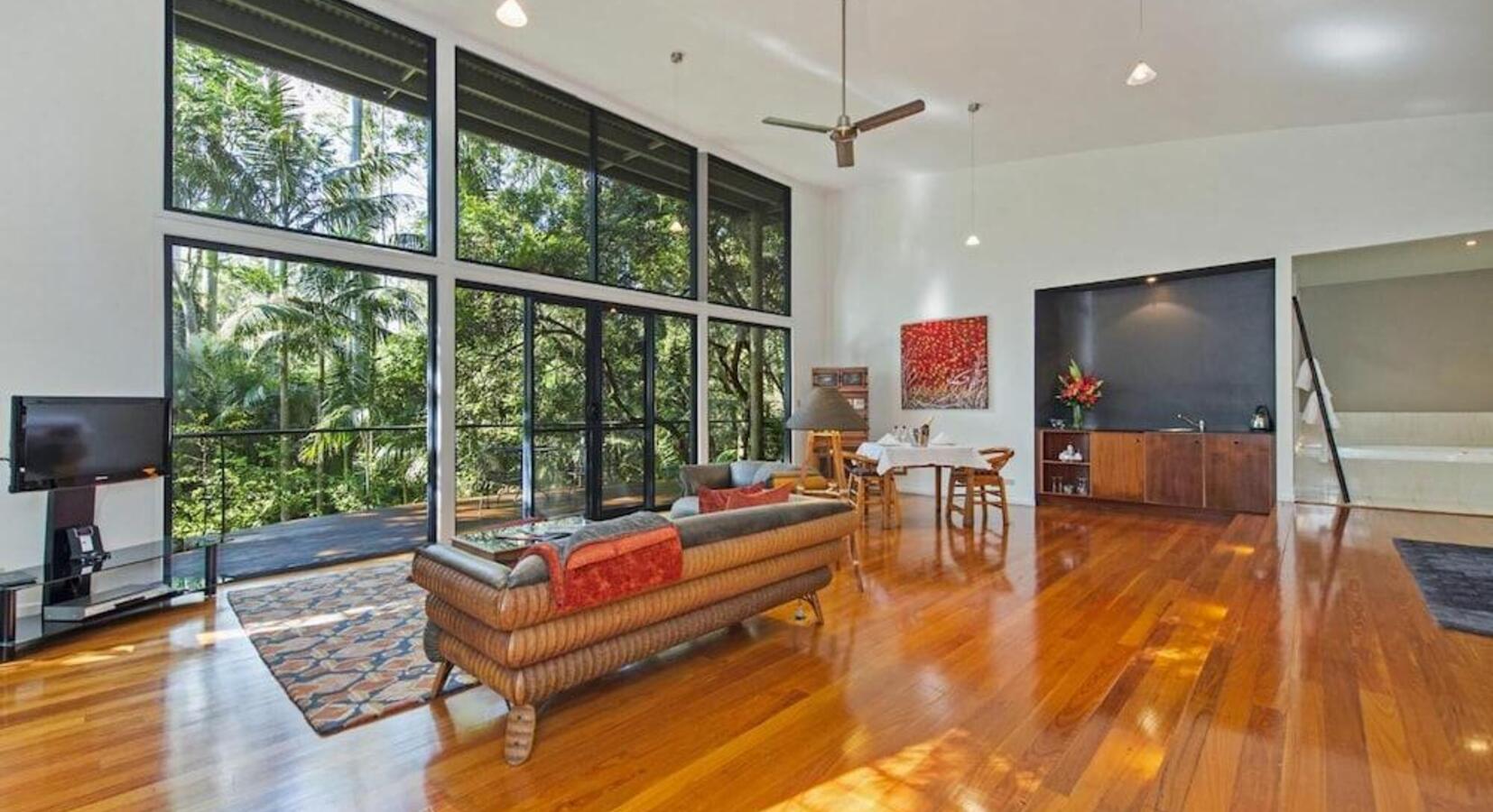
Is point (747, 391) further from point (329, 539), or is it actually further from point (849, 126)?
point (329, 539)

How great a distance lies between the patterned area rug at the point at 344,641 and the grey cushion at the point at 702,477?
2.28m

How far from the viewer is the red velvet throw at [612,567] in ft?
7.47

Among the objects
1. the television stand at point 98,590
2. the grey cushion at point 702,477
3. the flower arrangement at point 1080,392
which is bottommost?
the television stand at point 98,590

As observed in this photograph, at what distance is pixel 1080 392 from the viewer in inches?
302

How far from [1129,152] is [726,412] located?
5.35m

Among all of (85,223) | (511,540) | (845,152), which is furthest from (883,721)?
(85,223)

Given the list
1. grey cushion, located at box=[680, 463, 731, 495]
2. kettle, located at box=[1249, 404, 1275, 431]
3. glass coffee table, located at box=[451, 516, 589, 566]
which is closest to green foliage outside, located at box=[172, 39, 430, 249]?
glass coffee table, located at box=[451, 516, 589, 566]

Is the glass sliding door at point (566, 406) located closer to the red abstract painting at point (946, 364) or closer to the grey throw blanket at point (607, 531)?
the red abstract painting at point (946, 364)

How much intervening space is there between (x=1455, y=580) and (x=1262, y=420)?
2921mm

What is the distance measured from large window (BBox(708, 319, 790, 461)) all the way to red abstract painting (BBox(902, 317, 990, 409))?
65.5 inches

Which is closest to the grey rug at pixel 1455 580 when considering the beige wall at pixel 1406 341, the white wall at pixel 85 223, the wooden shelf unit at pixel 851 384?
the beige wall at pixel 1406 341

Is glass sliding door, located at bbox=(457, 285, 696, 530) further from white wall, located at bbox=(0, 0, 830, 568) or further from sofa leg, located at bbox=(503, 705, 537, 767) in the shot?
sofa leg, located at bbox=(503, 705, 537, 767)

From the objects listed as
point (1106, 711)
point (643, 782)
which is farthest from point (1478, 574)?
Result: point (643, 782)

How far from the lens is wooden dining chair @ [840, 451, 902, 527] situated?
245 inches
